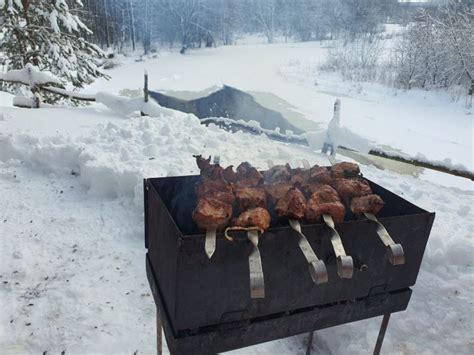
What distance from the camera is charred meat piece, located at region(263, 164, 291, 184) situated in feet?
7.20

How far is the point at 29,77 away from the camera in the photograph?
725cm

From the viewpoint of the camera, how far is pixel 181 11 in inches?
176

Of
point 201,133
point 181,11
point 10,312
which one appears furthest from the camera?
point 201,133

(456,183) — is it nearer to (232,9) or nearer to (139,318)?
(232,9)

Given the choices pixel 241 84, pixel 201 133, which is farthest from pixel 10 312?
pixel 241 84

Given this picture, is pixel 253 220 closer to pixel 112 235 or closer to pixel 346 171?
pixel 346 171

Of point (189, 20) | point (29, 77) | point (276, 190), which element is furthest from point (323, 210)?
point (29, 77)

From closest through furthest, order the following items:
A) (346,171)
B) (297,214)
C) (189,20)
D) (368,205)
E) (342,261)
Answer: (342,261) → (297,214) → (368,205) → (346,171) → (189,20)

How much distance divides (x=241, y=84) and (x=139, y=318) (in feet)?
50.2

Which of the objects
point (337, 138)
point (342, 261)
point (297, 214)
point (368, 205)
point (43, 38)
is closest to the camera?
point (342, 261)

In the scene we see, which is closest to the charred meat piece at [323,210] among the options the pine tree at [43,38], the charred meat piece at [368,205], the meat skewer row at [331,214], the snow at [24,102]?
the meat skewer row at [331,214]

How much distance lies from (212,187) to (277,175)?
0.49 metres

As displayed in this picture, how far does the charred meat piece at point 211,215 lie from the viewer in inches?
60.1

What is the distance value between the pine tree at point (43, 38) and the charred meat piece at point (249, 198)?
917cm
